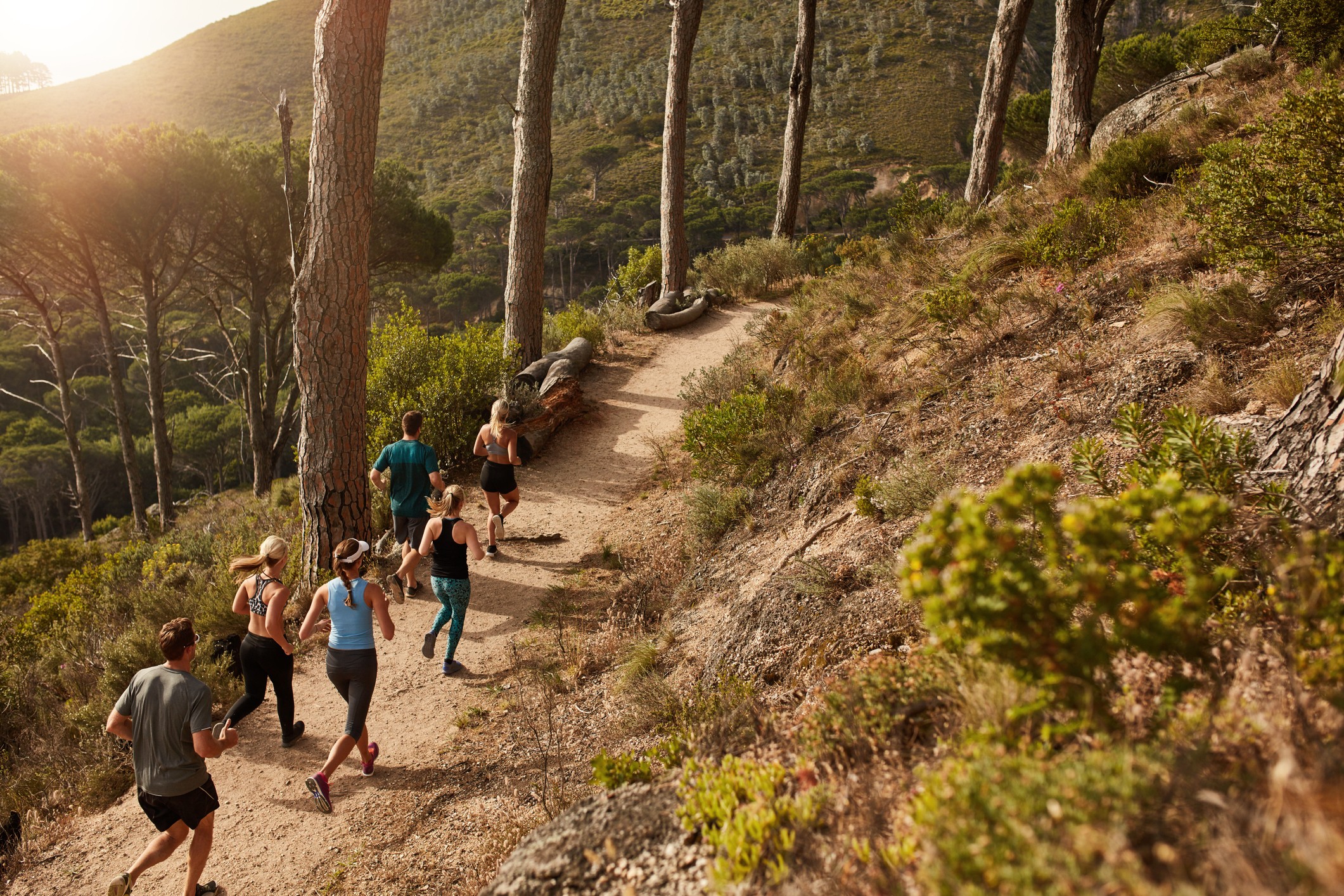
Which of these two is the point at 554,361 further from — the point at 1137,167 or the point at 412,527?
the point at 1137,167

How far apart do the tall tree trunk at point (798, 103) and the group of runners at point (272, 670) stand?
11127 mm

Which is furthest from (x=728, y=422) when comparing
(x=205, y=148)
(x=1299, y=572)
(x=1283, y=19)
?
(x=205, y=148)

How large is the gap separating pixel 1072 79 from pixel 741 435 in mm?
6513

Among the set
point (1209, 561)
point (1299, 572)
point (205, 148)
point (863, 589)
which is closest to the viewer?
point (1299, 572)

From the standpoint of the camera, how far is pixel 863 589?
4031mm

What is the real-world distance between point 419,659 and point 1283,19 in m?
11.7

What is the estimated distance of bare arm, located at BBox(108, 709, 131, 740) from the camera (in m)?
3.67

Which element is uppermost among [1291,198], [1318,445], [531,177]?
[1291,198]

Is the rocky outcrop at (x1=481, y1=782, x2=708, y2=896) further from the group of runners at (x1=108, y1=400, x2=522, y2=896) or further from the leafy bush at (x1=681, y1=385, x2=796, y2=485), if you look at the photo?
the leafy bush at (x1=681, y1=385, x2=796, y2=485)

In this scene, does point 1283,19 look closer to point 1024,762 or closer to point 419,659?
point 1024,762

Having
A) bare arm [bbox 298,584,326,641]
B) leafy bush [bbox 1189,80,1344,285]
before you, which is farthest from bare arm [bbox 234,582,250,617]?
leafy bush [bbox 1189,80,1344,285]

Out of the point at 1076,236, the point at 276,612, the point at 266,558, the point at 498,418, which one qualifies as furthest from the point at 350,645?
the point at 1076,236

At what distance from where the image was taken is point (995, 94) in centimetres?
1047

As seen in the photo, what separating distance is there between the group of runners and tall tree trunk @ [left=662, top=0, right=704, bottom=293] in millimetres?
8856
